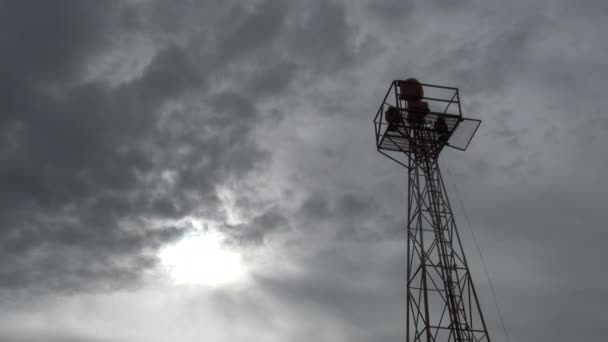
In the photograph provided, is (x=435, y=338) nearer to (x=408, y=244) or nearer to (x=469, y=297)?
(x=469, y=297)

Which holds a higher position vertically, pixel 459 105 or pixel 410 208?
pixel 459 105

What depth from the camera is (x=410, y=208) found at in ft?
136

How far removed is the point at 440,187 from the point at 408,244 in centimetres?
488

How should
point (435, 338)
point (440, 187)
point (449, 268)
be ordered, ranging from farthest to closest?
point (440, 187), point (449, 268), point (435, 338)

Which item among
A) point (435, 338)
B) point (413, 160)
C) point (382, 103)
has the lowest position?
point (435, 338)

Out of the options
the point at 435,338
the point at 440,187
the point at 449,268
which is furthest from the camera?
the point at 440,187

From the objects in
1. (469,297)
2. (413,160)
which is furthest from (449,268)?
(413,160)

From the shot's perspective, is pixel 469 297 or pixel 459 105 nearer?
pixel 469 297

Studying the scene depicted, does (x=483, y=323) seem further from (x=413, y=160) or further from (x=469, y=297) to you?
(x=413, y=160)

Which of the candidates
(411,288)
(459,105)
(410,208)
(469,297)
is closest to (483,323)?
(469,297)

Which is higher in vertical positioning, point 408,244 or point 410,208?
point 410,208

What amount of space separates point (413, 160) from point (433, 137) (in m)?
2.34

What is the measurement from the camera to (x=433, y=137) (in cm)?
4275

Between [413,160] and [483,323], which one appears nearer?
[483,323]
